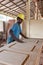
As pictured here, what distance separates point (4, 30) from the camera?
12.7 m

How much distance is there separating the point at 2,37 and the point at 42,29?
8.17 m

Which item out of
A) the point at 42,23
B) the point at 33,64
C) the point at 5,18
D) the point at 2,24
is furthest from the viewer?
the point at 5,18

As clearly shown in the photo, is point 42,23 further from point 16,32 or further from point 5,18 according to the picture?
point 5,18

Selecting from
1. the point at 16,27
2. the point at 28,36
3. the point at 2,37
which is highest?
the point at 16,27

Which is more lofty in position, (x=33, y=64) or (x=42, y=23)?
(x=42, y=23)

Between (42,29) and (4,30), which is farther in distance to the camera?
(4,30)

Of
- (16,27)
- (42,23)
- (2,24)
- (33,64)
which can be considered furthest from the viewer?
(2,24)

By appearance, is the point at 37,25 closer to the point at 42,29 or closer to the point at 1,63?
the point at 42,29

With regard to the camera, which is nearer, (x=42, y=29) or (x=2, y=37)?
(x=42, y=29)

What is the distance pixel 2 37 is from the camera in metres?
12.2

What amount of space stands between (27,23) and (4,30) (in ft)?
27.1

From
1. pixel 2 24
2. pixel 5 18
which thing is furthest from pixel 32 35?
pixel 5 18

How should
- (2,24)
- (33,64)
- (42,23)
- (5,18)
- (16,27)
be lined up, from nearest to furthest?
(33,64), (16,27), (42,23), (2,24), (5,18)

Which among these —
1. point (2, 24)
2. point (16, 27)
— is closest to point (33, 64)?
point (16, 27)
